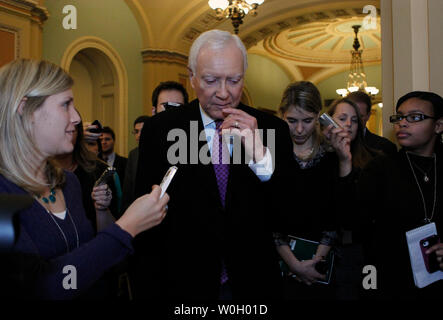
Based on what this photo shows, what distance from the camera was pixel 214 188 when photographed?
159cm

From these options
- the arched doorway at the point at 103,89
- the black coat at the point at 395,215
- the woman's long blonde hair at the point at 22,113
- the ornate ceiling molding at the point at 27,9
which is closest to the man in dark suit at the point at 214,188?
the woman's long blonde hair at the point at 22,113

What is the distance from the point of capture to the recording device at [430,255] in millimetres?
2043

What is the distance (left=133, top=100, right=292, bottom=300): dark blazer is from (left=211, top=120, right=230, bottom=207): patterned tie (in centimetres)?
3

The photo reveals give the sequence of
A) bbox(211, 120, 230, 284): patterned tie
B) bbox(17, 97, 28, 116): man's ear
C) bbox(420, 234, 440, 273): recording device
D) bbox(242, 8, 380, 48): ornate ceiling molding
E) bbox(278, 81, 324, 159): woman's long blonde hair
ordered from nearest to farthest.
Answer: bbox(17, 97, 28, 116): man's ear, bbox(211, 120, 230, 284): patterned tie, bbox(420, 234, 440, 273): recording device, bbox(278, 81, 324, 159): woman's long blonde hair, bbox(242, 8, 380, 48): ornate ceiling molding

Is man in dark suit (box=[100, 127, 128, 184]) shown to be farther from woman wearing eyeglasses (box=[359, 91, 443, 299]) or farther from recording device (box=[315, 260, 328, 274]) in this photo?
woman wearing eyeglasses (box=[359, 91, 443, 299])

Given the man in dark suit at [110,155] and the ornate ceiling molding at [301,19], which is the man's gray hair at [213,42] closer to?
the man in dark suit at [110,155]

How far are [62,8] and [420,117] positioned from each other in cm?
637

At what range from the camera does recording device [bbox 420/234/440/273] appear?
2.04 metres

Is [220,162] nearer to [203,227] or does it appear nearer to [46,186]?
[203,227]

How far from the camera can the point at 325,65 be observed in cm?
1627

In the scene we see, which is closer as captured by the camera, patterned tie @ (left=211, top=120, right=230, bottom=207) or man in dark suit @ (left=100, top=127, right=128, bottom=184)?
patterned tie @ (left=211, top=120, right=230, bottom=207)

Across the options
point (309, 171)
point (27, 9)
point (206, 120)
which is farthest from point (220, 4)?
point (206, 120)

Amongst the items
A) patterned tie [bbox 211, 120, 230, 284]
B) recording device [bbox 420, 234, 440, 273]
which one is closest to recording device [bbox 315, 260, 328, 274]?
recording device [bbox 420, 234, 440, 273]

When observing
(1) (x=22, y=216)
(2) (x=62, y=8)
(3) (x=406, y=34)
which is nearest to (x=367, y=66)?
(2) (x=62, y=8)
